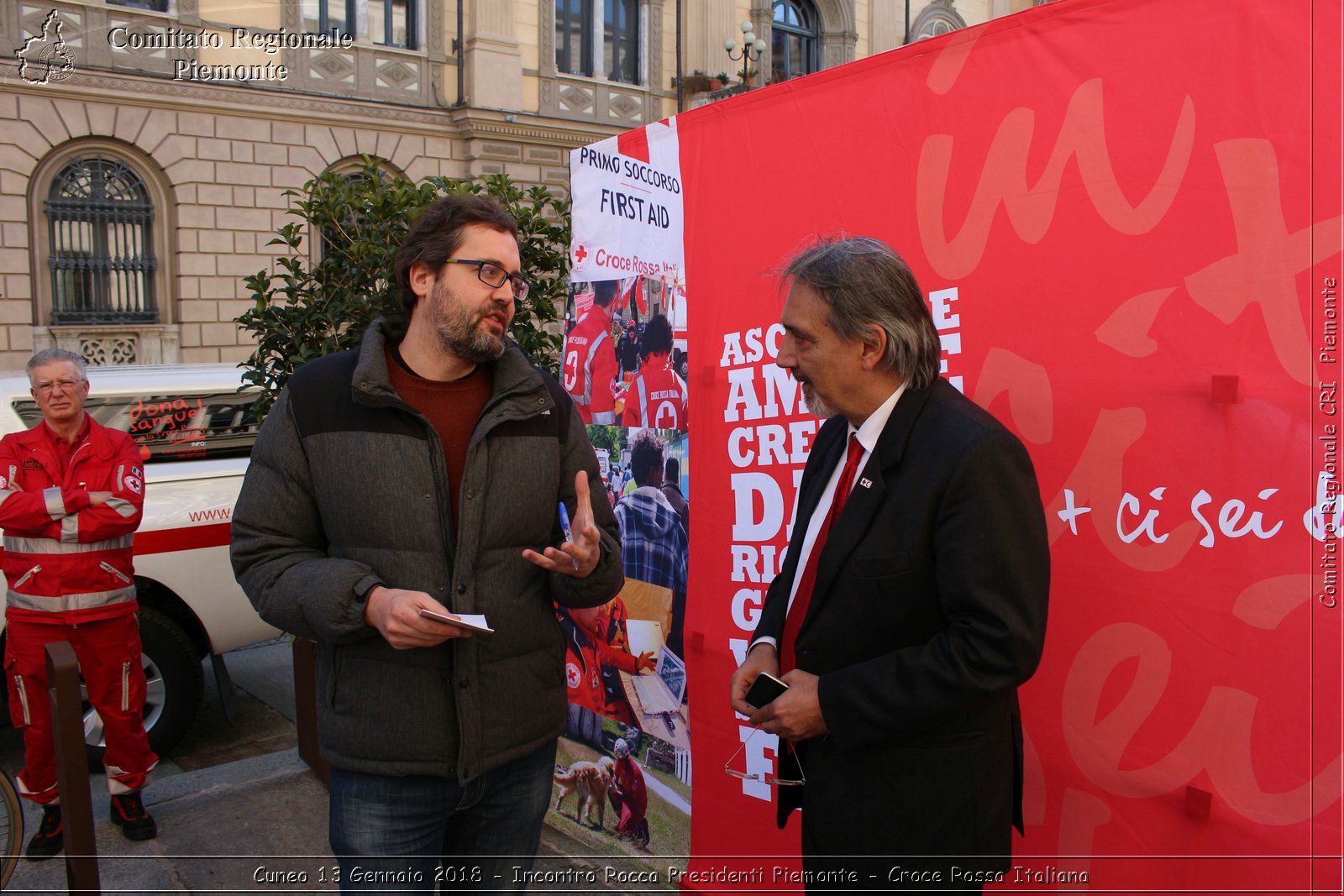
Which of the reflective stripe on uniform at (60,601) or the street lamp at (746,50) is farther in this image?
the street lamp at (746,50)

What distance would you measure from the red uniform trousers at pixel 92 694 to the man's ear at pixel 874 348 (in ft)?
11.2

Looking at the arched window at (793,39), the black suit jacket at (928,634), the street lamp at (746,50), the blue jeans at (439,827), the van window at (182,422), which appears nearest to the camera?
the black suit jacket at (928,634)

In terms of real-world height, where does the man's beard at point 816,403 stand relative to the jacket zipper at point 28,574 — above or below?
above

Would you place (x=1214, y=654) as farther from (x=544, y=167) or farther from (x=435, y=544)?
(x=544, y=167)

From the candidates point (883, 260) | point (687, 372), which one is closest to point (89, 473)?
point (687, 372)

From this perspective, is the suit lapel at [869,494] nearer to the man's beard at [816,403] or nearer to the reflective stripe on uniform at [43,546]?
the man's beard at [816,403]

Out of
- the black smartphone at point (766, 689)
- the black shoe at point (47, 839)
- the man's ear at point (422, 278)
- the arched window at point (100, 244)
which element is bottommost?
the black shoe at point (47, 839)

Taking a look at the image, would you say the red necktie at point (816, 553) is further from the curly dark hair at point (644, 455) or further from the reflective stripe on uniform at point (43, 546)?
the reflective stripe on uniform at point (43, 546)

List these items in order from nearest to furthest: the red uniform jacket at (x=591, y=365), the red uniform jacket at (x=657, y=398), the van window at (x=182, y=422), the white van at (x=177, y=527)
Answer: the red uniform jacket at (x=657, y=398)
the red uniform jacket at (x=591, y=365)
the white van at (x=177, y=527)
the van window at (x=182, y=422)

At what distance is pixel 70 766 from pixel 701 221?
2307mm

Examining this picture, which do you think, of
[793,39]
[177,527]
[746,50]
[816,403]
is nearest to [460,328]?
[816,403]

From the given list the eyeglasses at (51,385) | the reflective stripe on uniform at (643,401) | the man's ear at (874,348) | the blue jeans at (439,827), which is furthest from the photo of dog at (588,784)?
the eyeglasses at (51,385)

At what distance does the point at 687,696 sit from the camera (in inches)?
135

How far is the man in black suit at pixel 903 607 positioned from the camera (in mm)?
1811
